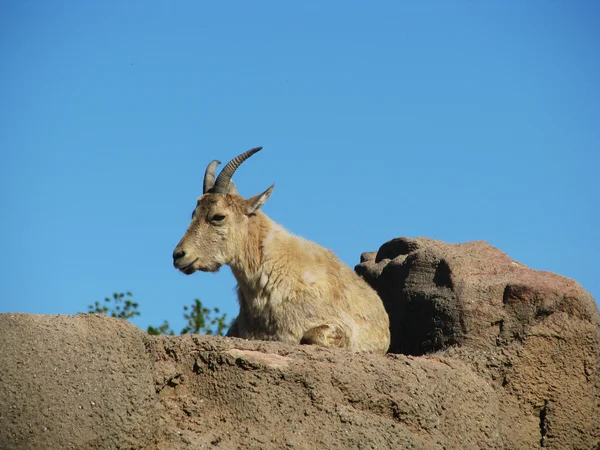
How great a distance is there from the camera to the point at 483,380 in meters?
11.2

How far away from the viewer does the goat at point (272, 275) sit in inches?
445

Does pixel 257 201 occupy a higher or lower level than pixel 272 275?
higher

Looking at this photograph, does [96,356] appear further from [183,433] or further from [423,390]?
[423,390]

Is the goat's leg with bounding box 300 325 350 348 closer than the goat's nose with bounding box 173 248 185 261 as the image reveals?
Yes

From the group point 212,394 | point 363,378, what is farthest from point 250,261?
point 212,394

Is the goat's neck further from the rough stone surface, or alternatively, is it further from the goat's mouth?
the rough stone surface

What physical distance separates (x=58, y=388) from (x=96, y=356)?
46 cm

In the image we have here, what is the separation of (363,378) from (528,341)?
115 inches

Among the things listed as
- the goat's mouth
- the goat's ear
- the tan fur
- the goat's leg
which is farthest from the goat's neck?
the goat's leg

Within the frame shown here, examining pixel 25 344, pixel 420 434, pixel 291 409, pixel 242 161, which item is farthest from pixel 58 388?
pixel 242 161

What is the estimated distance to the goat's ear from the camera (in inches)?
468

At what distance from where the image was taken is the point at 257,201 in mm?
11891

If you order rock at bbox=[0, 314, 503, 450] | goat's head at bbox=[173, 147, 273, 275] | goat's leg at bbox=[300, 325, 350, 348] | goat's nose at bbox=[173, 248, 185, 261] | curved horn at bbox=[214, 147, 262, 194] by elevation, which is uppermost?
curved horn at bbox=[214, 147, 262, 194]

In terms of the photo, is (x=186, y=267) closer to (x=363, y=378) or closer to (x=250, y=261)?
(x=250, y=261)
